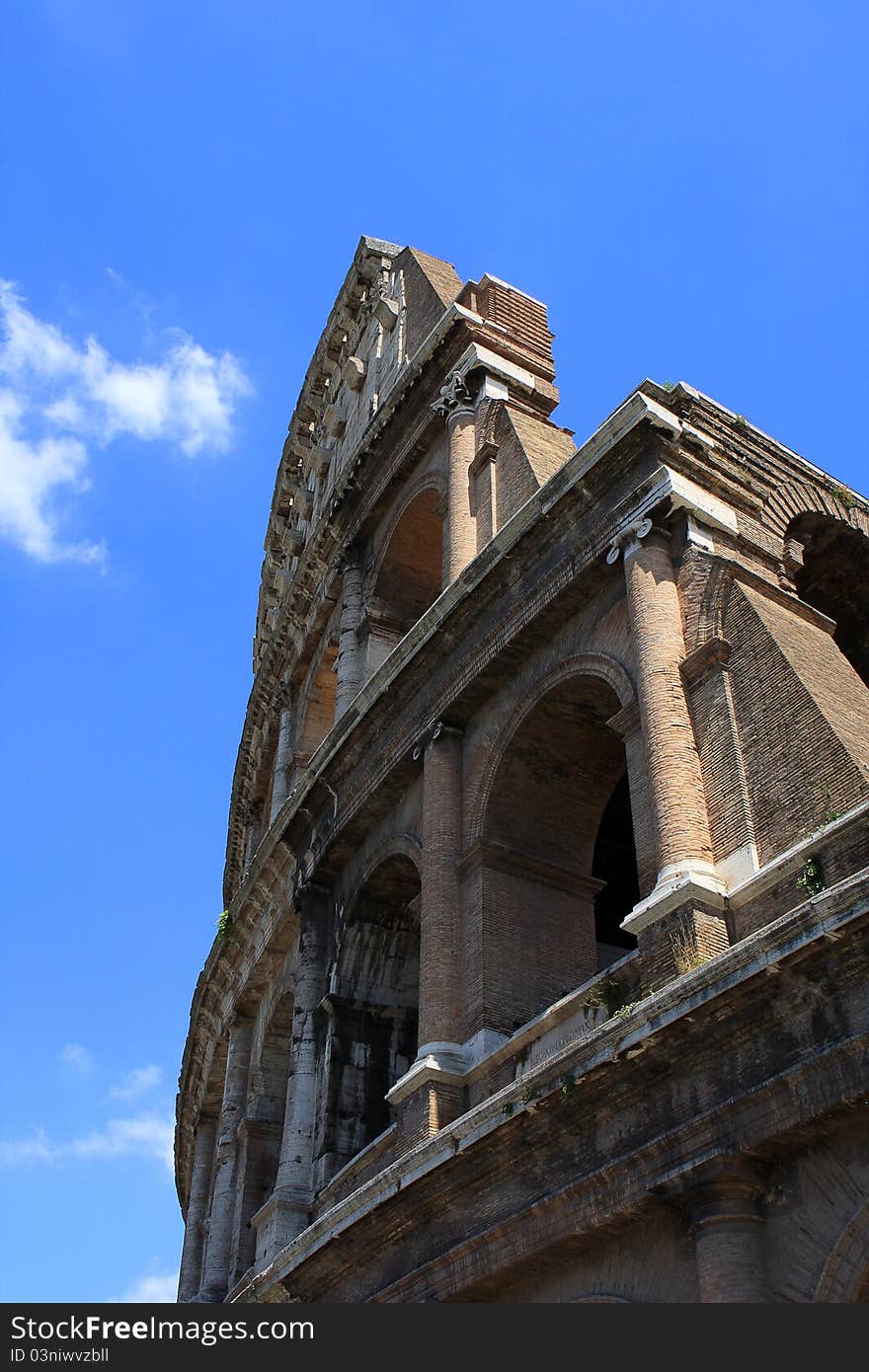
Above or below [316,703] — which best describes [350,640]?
below

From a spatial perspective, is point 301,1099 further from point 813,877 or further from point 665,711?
point 813,877

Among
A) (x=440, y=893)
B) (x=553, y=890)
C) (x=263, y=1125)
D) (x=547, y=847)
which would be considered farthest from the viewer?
(x=263, y=1125)

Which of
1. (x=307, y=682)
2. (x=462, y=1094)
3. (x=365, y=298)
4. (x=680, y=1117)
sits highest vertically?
(x=365, y=298)

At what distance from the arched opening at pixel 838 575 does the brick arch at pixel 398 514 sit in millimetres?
4605

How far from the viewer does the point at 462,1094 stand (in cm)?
958

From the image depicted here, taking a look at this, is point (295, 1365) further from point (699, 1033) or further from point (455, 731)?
point (455, 731)

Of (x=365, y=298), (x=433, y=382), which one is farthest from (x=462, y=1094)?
(x=365, y=298)

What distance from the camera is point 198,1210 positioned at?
16.5 m

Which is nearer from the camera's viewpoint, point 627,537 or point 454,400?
point 627,537

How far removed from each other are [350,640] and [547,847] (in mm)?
5988

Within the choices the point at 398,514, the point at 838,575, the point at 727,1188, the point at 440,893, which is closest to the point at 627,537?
the point at 440,893

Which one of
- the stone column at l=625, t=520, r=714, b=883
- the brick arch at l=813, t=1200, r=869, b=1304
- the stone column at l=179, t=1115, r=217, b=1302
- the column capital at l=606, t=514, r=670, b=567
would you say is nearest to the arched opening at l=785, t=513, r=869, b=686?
the column capital at l=606, t=514, r=670, b=567

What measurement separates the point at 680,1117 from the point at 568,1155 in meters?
0.96

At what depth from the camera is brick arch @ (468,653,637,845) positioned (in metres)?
10.2
